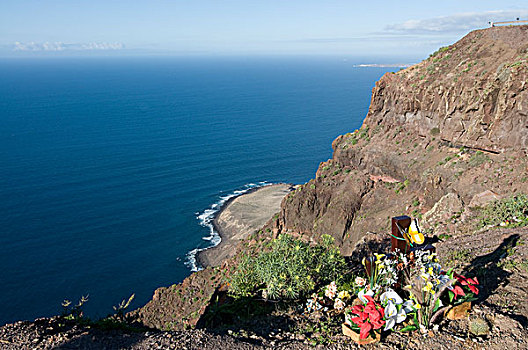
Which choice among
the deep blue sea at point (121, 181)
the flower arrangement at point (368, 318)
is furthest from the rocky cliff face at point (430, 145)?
the deep blue sea at point (121, 181)

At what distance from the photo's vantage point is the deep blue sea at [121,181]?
4894cm

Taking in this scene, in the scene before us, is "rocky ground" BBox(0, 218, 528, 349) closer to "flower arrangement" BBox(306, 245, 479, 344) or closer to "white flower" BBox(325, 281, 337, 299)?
Answer: "flower arrangement" BBox(306, 245, 479, 344)

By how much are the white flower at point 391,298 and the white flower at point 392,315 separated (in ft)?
0.34

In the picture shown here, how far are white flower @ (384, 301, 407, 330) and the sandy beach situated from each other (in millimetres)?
45747

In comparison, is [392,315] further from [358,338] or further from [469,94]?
[469,94]

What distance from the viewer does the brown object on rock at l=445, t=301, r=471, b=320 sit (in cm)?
982

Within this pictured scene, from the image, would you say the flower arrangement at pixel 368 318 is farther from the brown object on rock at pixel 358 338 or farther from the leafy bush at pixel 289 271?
the leafy bush at pixel 289 271

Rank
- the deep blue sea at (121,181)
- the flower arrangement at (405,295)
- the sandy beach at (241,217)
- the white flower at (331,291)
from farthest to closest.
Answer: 1. the sandy beach at (241,217)
2. the deep blue sea at (121,181)
3. the white flower at (331,291)
4. the flower arrangement at (405,295)

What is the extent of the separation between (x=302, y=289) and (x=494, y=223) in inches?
512

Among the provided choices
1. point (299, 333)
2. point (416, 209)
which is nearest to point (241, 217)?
point (416, 209)

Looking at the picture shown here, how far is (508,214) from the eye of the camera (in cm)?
1936

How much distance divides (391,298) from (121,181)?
254 feet

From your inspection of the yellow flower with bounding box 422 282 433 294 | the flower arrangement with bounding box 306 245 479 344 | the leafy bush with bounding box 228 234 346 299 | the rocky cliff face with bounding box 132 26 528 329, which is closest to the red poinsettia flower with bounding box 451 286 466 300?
the flower arrangement with bounding box 306 245 479 344

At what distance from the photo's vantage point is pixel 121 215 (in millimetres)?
65250
